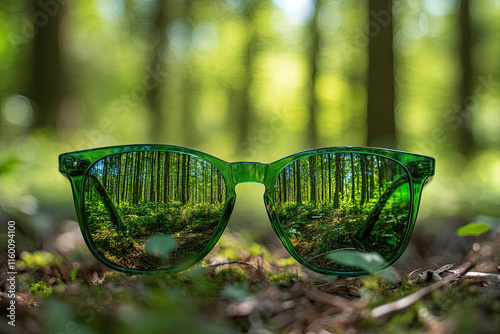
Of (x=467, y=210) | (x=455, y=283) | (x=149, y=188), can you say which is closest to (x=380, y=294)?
(x=455, y=283)

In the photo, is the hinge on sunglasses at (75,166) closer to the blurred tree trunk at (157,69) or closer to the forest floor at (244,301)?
the forest floor at (244,301)

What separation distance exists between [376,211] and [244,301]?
78cm

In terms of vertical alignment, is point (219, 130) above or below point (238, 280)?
above

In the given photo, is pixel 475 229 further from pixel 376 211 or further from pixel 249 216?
pixel 249 216

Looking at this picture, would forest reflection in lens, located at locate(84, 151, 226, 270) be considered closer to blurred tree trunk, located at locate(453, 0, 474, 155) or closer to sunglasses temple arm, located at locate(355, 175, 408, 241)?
sunglasses temple arm, located at locate(355, 175, 408, 241)

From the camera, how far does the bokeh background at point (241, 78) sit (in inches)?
229

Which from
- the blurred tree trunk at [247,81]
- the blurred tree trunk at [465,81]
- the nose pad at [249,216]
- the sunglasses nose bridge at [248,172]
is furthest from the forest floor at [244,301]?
the blurred tree trunk at [247,81]

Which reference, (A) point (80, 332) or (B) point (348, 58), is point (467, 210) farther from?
(B) point (348, 58)

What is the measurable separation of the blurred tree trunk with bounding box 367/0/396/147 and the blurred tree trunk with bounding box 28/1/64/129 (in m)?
4.46

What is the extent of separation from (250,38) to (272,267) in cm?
1056

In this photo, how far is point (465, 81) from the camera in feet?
23.6

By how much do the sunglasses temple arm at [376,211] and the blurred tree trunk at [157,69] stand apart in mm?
7008

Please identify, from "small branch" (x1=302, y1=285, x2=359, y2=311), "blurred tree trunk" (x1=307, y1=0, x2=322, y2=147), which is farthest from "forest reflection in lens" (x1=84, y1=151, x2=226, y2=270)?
"blurred tree trunk" (x1=307, y1=0, x2=322, y2=147)

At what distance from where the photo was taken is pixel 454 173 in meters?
6.63
